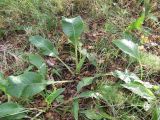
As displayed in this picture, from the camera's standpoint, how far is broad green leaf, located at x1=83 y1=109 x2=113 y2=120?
1.82m

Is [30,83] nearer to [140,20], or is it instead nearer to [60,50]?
[60,50]

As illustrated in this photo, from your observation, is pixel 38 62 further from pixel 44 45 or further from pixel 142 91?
pixel 142 91

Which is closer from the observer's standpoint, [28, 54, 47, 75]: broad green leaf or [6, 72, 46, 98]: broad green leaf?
[6, 72, 46, 98]: broad green leaf

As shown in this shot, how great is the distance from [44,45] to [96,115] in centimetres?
57

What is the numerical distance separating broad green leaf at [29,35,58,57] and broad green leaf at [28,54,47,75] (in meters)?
0.07

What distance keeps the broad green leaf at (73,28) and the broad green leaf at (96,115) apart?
48 cm

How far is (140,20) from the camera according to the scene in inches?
85.7

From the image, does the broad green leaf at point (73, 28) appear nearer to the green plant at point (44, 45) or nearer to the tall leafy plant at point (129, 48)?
the green plant at point (44, 45)

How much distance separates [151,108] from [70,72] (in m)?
0.54

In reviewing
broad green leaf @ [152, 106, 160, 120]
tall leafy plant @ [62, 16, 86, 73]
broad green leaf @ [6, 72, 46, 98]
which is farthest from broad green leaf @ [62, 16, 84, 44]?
broad green leaf @ [152, 106, 160, 120]

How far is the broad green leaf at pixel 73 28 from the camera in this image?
2121mm

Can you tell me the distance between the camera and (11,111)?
1790 millimetres

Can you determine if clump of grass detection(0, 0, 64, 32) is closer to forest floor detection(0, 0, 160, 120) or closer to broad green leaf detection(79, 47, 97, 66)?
forest floor detection(0, 0, 160, 120)

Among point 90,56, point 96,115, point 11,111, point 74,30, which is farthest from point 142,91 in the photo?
point 11,111
